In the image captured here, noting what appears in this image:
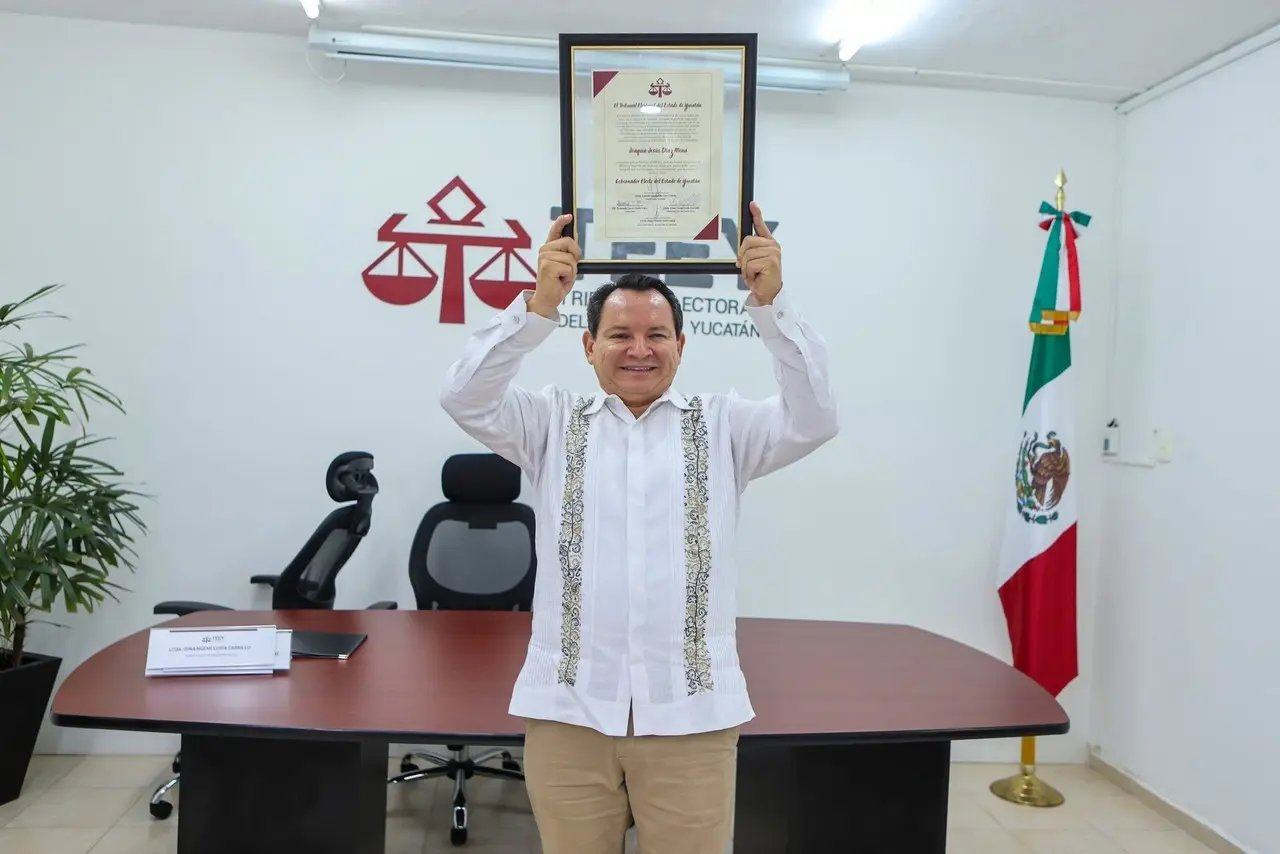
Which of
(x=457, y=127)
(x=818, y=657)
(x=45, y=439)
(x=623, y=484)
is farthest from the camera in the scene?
Result: (x=457, y=127)

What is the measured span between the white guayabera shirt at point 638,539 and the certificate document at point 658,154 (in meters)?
0.25

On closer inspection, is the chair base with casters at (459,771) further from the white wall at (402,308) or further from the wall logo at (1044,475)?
the wall logo at (1044,475)

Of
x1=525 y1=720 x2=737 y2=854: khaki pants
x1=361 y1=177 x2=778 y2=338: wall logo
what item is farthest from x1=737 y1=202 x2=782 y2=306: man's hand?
x1=361 y1=177 x2=778 y2=338: wall logo

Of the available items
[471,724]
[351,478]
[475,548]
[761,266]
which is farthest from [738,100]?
[475,548]

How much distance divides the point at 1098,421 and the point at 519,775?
2933 millimetres

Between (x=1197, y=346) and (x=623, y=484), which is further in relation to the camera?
(x=1197, y=346)

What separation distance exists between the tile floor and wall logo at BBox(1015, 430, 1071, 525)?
115 cm

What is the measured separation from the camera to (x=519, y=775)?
3.25m

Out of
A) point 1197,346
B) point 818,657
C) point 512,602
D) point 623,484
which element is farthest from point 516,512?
point 1197,346

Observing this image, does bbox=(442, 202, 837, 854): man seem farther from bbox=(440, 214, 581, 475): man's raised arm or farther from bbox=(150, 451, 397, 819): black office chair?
bbox=(150, 451, 397, 819): black office chair

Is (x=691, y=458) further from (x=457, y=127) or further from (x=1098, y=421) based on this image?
(x=1098, y=421)

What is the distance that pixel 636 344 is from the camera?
61.4 inches

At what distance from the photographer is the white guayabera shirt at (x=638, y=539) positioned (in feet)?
4.91

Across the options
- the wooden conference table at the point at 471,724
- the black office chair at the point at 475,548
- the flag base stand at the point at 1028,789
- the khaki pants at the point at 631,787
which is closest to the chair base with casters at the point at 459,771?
the black office chair at the point at 475,548
